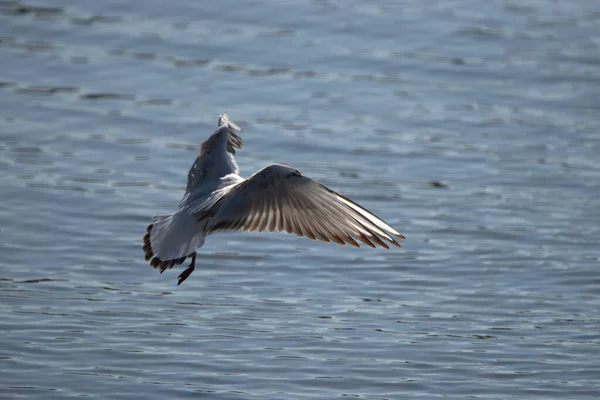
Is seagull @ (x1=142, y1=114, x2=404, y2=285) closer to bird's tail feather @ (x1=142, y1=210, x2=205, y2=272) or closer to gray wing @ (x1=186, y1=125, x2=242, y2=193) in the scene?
bird's tail feather @ (x1=142, y1=210, x2=205, y2=272)

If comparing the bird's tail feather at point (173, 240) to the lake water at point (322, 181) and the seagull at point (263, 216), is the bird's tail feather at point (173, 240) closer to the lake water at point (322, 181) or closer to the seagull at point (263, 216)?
the seagull at point (263, 216)

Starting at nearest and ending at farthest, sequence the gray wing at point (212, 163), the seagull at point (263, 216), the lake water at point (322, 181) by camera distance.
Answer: the seagull at point (263, 216) < the gray wing at point (212, 163) < the lake water at point (322, 181)

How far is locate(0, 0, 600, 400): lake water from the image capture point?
7586 mm

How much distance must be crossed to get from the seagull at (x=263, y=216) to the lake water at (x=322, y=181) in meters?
1.15

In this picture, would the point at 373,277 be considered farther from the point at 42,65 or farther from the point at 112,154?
the point at 42,65

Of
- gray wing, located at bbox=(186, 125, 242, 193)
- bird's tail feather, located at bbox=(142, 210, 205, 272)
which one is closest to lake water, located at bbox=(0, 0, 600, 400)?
bird's tail feather, located at bbox=(142, 210, 205, 272)

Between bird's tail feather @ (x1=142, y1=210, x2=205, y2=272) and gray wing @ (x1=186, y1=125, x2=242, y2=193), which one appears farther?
gray wing @ (x1=186, y1=125, x2=242, y2=193)

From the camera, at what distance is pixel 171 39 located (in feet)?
45.5

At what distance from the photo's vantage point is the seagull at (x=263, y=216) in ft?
21.0

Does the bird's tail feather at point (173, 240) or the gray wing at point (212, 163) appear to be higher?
the gray wing at point (212, 163)

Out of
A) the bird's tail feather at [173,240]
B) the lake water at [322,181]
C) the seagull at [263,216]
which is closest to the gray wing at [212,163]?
the seagull at [263,216]

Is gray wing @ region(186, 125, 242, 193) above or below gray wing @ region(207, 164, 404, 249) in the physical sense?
above

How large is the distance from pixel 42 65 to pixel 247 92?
263 cm

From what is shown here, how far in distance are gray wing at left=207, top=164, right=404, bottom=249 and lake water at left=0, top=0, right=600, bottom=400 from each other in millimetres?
1210
